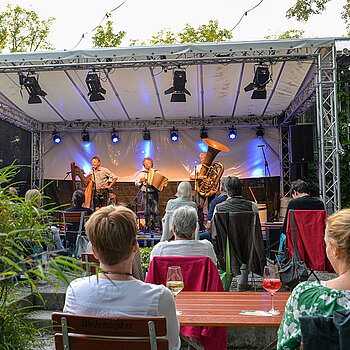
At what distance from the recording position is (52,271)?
1091 mm

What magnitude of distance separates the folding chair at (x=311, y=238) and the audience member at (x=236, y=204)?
486 millimetres

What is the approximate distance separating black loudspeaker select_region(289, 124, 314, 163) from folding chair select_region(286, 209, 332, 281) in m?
3.67

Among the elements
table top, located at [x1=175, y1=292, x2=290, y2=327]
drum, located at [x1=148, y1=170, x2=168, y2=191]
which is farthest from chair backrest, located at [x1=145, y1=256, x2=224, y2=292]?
drum, located at [x1=148, y1=170, x2=168, y2=191]

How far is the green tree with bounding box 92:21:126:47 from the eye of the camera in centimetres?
2141

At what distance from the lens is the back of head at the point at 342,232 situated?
1.53 meters

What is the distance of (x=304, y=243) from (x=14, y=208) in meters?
3.72

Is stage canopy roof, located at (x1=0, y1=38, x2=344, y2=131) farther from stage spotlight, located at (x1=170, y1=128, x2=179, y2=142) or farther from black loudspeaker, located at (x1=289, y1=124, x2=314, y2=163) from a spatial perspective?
black loudspeaker, located at (x1=289, y1=124, x2=314, y2=163)

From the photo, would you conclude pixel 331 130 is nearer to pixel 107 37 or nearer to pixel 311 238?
pixel 311 238

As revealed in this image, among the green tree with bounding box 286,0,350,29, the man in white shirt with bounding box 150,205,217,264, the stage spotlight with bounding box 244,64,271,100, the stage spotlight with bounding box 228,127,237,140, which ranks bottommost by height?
the man in white shirt with bounding box 150,205,217,264

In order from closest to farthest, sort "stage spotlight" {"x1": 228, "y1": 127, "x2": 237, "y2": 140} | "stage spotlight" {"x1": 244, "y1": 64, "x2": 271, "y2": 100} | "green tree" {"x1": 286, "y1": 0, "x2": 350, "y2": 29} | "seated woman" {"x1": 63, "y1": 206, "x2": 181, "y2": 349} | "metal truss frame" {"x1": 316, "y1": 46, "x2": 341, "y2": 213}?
"seated woman" {"x1": 63, "y1": 206, "x2": 181, "y2": 349}, "metal truss frame" {"x1": 316, "y1": 46, "x2": 341, "y2": 213}, "stage spotlight" {"x1": 244, "y1": 64, "x2": 271, "y2": 100}, "stage spotlight" {"x1": 228, "y1": 127, "x2": 237, "y2": 140}, "green tree" {"x1": 286, "y1": 0, "x2": 350, "y2": 29}

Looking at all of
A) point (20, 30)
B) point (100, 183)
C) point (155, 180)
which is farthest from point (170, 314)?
point (20, 30)

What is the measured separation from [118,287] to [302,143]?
7161 mm

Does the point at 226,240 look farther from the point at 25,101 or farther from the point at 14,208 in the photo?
the point at 25,101

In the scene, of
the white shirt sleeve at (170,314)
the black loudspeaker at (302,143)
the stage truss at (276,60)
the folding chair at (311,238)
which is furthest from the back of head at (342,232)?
the black loudspeaker at (302,143)
